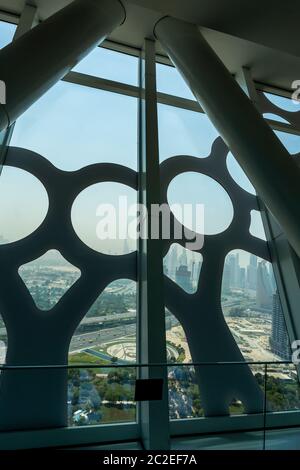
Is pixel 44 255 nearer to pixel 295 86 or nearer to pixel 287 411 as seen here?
pixel 287 411

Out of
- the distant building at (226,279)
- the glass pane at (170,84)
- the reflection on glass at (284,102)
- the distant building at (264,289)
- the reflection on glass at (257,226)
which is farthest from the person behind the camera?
the reflection on glass at (284,102)

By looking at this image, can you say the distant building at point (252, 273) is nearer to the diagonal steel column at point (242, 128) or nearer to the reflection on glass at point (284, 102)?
the diagonal steel column at point (242, 128)

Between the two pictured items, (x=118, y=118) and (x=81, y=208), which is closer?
(x=81, y=208)

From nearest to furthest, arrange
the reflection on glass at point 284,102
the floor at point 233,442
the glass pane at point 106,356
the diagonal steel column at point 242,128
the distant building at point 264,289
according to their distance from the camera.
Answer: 1. the diagonal steel column at point 242,128
2. the floor at point 233,442
3. the glass pane at point 106,356
4. the distant building at point 264,289
5. the reflection on glass at point 284,102

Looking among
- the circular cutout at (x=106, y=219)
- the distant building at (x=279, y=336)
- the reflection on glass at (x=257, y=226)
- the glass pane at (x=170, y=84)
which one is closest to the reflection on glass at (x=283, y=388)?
the distant building at (x=279, y=336)

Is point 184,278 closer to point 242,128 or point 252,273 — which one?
point 252,273

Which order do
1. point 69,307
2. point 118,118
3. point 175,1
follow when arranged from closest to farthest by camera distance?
point 175,1
point 69,307
point 118,118

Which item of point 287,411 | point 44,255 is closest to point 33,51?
point 44,255
